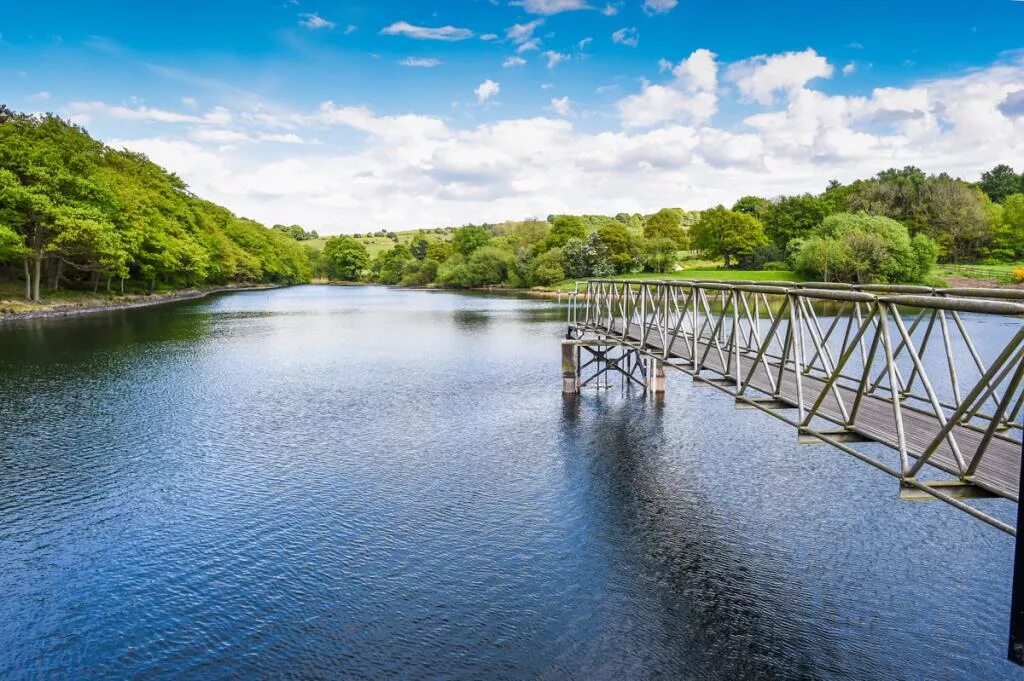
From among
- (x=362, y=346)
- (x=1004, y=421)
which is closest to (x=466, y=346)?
(x=362, y=346)

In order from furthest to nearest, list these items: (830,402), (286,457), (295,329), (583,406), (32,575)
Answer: (295,329) → (583,406) → (286,457) → (830,402) → (32,575)

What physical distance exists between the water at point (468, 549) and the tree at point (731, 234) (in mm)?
84114

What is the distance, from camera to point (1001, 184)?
406ft

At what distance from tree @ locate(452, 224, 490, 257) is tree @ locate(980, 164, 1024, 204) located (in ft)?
329

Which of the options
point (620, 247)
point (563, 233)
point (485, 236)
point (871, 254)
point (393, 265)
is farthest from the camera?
point (393, 265)

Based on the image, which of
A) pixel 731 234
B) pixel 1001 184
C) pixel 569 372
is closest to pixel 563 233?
pixel 731 234

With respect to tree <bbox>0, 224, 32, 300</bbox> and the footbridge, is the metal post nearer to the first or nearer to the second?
the footbridge

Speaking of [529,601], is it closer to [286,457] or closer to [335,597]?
[335,597]

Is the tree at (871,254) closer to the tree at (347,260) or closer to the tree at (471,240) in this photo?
the tree at (471,240)

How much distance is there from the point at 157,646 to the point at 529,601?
5.72m

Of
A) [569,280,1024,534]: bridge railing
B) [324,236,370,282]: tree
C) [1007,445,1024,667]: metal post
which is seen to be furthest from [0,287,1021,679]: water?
[324,236,370,282]: tree

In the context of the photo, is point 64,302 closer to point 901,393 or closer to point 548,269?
point 548,269

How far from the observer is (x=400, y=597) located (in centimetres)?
1062

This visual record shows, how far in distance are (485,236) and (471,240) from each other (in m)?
3.68
